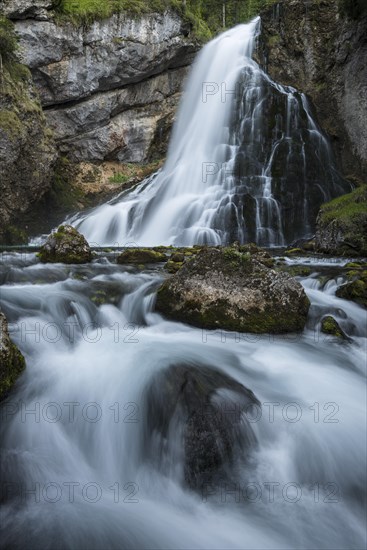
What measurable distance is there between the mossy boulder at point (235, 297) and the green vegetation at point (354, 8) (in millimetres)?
14584

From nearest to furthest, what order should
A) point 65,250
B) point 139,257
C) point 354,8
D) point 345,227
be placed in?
point 65,250, point 139,257, point 345,227, point 354,8

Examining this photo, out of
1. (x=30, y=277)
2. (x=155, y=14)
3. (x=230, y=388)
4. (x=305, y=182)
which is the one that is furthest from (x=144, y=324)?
(x=155, y=14)

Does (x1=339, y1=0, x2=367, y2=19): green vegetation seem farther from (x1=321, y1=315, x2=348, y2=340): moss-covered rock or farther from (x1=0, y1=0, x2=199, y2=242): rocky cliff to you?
(x1=321, y1=315, x2=348, y2=340): moss-covered rock

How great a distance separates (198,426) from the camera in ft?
11.2

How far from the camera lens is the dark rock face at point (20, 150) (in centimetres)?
1465

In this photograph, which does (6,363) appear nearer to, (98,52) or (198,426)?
(198,426)

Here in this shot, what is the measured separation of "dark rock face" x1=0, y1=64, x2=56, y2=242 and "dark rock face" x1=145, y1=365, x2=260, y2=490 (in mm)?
12842

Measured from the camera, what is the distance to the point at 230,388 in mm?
4051

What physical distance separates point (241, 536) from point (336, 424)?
5.10ft

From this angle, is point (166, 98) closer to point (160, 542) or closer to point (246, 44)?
point (246, 44)

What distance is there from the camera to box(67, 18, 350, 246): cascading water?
1477 cm

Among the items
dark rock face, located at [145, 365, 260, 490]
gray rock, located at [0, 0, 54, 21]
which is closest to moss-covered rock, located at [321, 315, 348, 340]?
dark rock face, located at [145, 365, 260, 490]

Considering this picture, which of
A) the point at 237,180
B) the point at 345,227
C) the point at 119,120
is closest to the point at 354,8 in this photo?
the point at 237,180

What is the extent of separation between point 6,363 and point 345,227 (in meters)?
9.98
